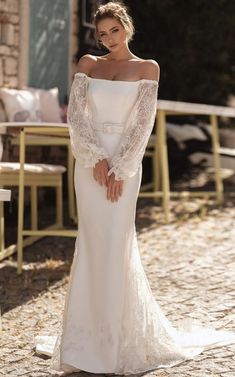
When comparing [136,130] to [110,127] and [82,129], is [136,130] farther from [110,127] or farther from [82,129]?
[82,129]

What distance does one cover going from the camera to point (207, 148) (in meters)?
10.6

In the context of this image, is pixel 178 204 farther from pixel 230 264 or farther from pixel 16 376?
pixel 16 376

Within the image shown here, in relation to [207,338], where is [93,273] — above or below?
above

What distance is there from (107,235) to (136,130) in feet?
1.70

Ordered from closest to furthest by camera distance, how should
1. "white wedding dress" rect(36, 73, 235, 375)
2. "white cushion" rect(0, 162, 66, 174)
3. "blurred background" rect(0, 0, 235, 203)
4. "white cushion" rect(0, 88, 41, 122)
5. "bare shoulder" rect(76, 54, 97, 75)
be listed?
"white wedding dress" rect(36, 73, 235, 375)
"bare shoulder" rect(76, 54, 97, 75)
"white cushion" rect(0, 162, 66, 174)
"white cushion" rect(0, 88, 41, 122)
"blurred background" rect(0, 0, 235, 203)

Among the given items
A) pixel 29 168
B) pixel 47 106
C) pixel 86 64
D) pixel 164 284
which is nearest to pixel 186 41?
pixel 47 106

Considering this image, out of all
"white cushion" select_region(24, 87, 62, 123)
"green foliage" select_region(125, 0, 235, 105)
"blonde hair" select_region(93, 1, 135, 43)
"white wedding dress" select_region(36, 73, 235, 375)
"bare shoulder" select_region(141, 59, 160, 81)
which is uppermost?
"green foliage" select_region(125, 0, 235, 105)

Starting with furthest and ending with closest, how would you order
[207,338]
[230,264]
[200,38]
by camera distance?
1. [200,38]
2. [230,264]
3. [207,338]

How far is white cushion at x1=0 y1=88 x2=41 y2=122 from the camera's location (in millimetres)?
7180

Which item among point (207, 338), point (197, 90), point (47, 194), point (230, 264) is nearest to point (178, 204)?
A: point (47, 194)

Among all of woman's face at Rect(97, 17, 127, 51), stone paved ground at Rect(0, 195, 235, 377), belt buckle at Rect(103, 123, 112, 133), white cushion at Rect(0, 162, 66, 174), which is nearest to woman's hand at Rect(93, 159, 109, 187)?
belt buckle at Rect(103, 123, 112, 133)

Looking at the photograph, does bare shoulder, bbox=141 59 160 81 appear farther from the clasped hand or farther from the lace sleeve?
the clasped hand

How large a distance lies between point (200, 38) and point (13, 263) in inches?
208

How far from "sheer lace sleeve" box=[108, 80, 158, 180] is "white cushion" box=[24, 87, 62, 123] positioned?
401 cm
